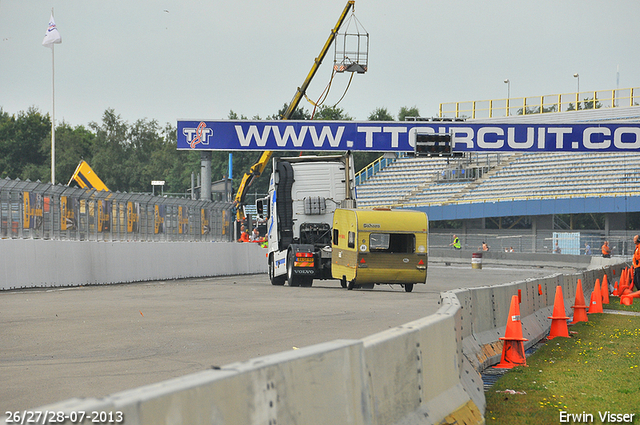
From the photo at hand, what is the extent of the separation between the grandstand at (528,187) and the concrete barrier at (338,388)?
46913mm

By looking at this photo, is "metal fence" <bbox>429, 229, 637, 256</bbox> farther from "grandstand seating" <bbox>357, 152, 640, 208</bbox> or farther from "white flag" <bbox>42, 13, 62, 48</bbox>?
"white flag" <bbox>42, 13, 62, 48</bbox>

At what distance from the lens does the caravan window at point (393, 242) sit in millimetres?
23609

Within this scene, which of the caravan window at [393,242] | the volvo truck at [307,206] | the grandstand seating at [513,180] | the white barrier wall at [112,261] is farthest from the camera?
the grandstand seating at [513,180]

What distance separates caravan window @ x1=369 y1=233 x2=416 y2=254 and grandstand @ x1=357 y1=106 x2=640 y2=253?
30.5 metres

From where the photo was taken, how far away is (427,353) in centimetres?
588

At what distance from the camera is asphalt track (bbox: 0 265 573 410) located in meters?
8.16

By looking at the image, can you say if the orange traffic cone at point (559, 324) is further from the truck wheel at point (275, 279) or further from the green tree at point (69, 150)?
the green tree at point (69, 150)

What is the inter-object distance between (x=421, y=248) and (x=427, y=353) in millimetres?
17787

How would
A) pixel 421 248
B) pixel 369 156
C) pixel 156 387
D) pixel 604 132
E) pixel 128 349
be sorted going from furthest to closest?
pixel 369 156 → pixel 604 132 → pixel 421 248 → pixel 128 349 → pixel 156 387

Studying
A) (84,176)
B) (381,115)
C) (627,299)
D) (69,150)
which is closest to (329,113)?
(381,115)

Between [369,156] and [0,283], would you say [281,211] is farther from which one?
[369,156]

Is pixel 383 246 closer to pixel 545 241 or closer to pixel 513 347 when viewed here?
pixel 513 347

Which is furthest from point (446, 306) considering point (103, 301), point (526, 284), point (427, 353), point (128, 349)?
point (103, 301)

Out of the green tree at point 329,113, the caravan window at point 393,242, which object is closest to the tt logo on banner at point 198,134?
the caravan window at point 393,242
